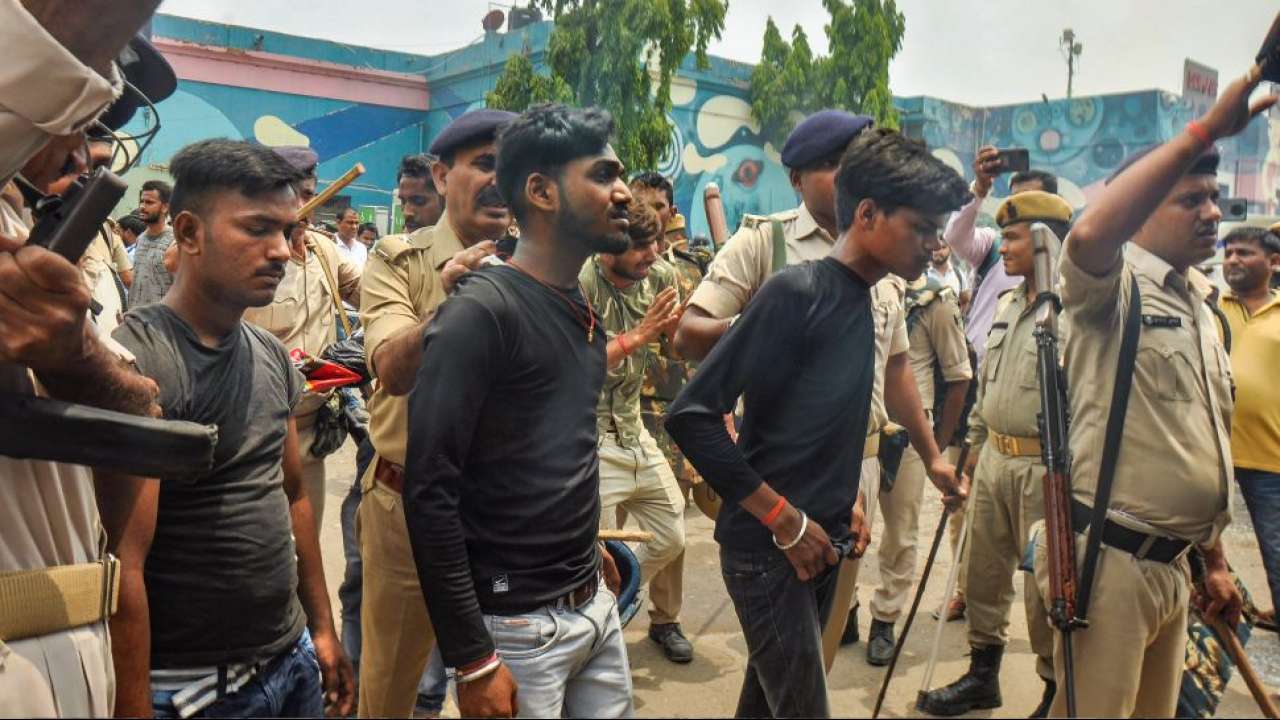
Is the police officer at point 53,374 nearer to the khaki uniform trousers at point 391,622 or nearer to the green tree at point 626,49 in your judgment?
the khaki uniform trousers at point 391,622

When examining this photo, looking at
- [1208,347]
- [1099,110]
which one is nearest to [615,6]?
[1208,347]

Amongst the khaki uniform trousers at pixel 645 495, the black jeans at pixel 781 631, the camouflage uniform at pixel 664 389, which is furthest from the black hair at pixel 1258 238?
the black jeans at pixel 781 631

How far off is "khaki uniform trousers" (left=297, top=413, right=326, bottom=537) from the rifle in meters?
2.77

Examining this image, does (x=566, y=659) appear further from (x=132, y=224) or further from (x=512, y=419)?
(x=132, y=224)

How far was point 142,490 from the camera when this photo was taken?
7.23 feet

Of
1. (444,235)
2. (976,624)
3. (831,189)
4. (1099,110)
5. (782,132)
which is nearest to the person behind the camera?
(444,235)

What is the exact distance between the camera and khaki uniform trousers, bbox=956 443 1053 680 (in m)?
4.64

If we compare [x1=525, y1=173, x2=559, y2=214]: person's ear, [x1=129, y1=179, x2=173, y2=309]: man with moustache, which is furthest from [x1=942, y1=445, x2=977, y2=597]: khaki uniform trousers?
[x1=129, y1=179, x2=173, y2=309]: man with moustache

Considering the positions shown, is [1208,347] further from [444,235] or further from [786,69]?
[786,69]

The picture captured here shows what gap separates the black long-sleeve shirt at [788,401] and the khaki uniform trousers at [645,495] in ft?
5.60

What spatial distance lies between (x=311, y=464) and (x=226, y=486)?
2.36m

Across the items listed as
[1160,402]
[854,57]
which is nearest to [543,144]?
[1160,402]

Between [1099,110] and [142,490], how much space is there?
3598 centimetres

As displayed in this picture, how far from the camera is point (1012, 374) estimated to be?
15.5 feet
